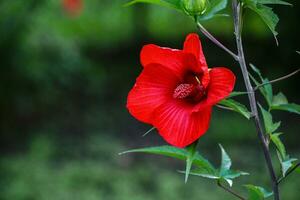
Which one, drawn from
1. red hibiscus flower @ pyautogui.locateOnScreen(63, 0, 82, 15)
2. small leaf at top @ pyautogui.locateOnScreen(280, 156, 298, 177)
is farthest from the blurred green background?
small leaf at top @ pyautogui.locateOnScreen(280, 156, 298, 177)

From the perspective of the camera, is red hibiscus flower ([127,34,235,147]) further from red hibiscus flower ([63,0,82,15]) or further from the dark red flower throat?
red hibiscus flower ([63,0,82,15])

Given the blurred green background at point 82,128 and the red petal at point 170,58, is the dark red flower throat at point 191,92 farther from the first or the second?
the blurred green background at point 82,128

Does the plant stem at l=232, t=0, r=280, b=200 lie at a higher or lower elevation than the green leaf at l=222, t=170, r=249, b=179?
higher

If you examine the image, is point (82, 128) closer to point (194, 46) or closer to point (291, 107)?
point (291, 107)

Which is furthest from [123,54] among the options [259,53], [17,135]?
[17,135]

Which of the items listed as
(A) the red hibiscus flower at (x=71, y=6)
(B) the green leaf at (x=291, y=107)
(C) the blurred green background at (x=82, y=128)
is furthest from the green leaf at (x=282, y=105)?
(A) the red hibiscus flower at (x=71, y=6)

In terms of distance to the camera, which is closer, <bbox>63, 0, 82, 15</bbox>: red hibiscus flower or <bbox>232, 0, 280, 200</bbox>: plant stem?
<bbox>232, 0, 280, 200</bbox>: plant stem
